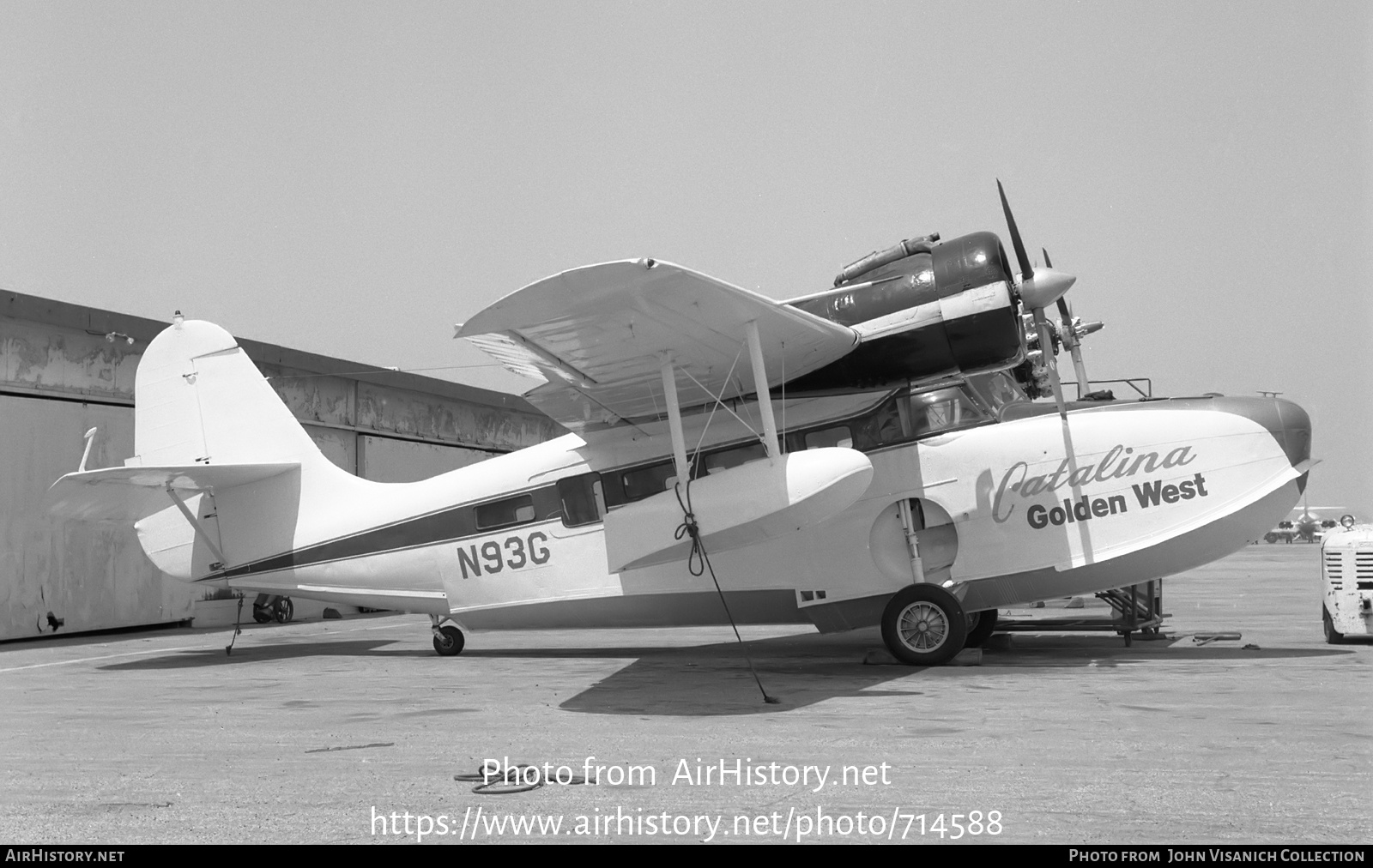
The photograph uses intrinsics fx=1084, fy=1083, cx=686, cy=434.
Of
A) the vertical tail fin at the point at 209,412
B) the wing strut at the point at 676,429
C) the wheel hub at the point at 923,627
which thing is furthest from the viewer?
the vertical tail fin at the point at 209,412

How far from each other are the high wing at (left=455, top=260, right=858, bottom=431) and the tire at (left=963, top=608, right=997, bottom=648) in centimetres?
376

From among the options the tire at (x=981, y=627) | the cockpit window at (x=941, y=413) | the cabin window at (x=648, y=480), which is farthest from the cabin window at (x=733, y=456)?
the tire at (x=981, y=627)

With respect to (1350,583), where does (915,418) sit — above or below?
above

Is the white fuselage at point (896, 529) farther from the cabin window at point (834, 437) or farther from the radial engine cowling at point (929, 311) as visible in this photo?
the radial engine cowling at point (929, 311)

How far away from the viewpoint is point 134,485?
43.1 feet

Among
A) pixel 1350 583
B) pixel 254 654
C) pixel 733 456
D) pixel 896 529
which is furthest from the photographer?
pixel 254 654

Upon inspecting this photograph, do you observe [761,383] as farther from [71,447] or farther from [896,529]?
[71,447]

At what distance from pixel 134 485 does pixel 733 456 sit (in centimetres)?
735

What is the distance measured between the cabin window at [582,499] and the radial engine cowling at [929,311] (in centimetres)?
301

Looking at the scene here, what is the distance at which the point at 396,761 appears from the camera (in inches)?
258

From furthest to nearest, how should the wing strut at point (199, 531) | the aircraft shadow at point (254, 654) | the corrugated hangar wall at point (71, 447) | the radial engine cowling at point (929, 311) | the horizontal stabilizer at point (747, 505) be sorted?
the corrugated hangar wall at point (71, 447) < the wing strut at point (199, 531) < the aircraft shadow at point (254, 654) < the radial engine cowling at point (929, 311) < the horizontal stabilizer at point (747, 505)

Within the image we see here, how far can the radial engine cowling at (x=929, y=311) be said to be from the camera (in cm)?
1044

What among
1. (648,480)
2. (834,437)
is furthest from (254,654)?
(834,437)
